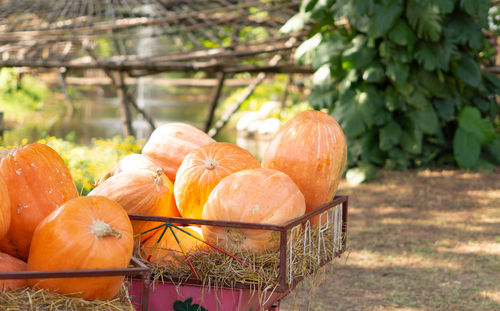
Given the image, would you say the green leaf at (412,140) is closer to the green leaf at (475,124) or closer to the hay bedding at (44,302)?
the green leaf at (475,124)

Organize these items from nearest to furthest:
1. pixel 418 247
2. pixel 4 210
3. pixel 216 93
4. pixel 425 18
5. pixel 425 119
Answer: pixel 4 210
pixel 418 247
pixel 425 18
pixel 425 119
pixel 216 93

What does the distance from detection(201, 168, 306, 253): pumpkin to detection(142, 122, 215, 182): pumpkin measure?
1.51 ft

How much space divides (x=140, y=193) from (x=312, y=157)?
1.78 ft

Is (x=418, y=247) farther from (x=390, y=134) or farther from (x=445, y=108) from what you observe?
(x=445, y=108)

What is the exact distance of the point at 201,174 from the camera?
161 centimetres

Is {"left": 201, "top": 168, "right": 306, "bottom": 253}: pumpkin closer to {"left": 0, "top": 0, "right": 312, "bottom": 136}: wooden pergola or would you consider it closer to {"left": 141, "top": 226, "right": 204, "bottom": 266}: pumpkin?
{"left": 141, "top": 226, "right": 204, "bottom": 266}: pumpkin

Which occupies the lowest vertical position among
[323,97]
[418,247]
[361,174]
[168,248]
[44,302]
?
[361,174]

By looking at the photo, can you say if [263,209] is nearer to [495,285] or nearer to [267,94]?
[495,285]

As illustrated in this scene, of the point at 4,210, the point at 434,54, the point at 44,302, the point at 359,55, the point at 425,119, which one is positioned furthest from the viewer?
the point at 425,119

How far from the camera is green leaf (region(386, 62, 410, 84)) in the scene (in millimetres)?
5332

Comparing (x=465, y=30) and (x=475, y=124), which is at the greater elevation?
(x=465, y=30)

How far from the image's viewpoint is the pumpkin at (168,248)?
151 cm

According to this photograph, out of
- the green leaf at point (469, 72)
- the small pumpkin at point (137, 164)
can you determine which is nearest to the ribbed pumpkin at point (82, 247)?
the small pumpkin at point (137, 164)

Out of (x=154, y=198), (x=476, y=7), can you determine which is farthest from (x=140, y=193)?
(x=476, y=7)
